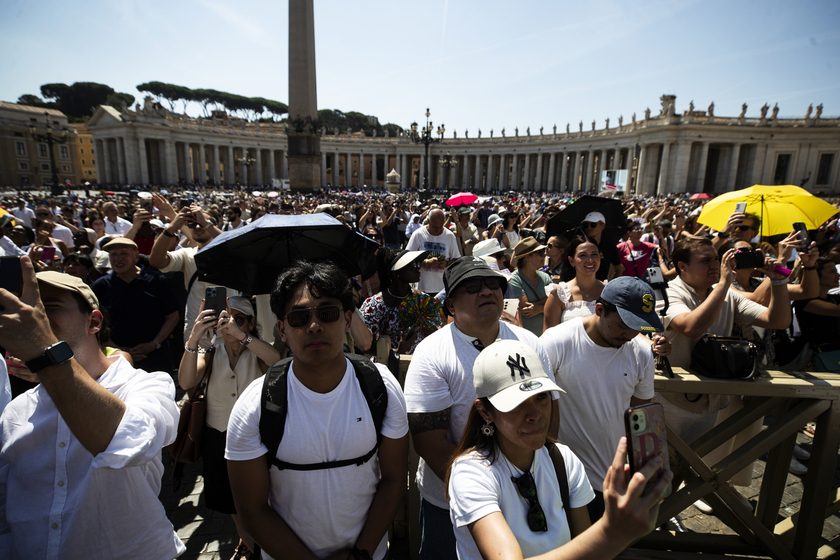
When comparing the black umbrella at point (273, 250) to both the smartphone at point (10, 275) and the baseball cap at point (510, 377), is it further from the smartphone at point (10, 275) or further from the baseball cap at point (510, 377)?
the baseball cap at point (510, 377)

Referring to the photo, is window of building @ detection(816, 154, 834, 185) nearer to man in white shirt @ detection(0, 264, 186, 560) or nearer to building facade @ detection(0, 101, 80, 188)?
man in white shirt @ detection(0, 264, 186, 560)

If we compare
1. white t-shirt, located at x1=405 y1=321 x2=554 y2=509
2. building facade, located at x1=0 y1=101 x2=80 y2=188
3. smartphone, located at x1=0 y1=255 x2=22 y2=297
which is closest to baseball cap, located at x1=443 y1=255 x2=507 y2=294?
white t-shirt, located at x1=405 y1=321 x2=554 y2=509

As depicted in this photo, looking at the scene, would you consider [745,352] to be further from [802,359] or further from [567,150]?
[567,150]

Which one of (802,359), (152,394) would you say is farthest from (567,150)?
(152,394)

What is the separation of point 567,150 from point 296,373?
64.6 meters

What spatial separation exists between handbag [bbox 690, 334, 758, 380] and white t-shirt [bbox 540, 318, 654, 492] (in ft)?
2.05

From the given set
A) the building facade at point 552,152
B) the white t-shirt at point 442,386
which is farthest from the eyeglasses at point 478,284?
the building facade at point 552,152

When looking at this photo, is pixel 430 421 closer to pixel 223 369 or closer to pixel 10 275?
pixel 223 369

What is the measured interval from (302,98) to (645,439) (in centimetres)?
2638

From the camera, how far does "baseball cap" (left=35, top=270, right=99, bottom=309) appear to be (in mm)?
1728

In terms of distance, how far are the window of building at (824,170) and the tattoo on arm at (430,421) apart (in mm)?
70398

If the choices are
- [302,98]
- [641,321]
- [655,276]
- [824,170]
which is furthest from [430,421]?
[824,170]

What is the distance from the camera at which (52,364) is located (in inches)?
55.1

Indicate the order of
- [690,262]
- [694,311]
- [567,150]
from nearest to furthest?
1. [694,311]
2. [690,262]
3. [567,150]
